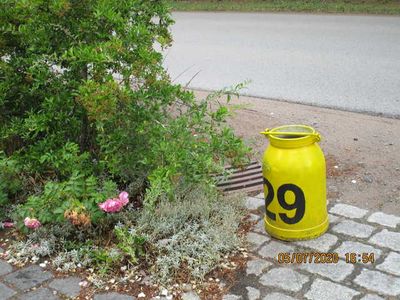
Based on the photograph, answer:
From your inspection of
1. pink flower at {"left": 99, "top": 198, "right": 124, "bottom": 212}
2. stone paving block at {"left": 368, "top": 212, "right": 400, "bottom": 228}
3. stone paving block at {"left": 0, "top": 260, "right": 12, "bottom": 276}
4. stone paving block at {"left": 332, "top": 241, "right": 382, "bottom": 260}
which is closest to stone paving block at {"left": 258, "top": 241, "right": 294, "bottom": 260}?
stone paving block at {"left": 332, "top": 241, "right": 382, "bottom": 260}

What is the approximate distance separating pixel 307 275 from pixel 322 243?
393 mm

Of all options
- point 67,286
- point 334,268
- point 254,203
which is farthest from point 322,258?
point 67,286

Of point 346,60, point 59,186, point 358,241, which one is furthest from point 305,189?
point 346,60

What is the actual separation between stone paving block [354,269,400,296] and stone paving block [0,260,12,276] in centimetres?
210

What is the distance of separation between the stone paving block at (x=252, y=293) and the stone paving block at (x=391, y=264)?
2.46 feet

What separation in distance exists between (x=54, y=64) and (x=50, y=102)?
320 millimetres

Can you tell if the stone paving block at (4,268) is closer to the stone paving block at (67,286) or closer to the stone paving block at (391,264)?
the stone paving block at (67,286)

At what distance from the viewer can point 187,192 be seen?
391cm

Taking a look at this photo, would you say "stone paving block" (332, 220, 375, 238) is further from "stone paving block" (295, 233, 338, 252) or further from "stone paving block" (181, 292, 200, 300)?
"stone paving block" (181, 292, 200, 300)

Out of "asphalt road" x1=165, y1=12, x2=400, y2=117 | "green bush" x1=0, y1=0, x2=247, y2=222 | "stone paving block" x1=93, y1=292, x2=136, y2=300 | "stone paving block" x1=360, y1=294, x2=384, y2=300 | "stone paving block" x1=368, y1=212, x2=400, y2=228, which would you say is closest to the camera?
"stone paving block" x1=360, y1=294, x2=384, y2=300

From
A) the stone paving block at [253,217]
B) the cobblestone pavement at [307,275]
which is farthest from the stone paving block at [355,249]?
the stone paving block at [253,217]

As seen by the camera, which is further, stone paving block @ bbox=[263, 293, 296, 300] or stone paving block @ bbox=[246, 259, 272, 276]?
stone paving block @ bbox=[246, 259, 272, 276]

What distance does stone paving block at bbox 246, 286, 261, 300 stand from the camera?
3.10 m

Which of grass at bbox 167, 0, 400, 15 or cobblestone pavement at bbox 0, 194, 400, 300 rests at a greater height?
grass at bbox 167, 0, 400, 15
